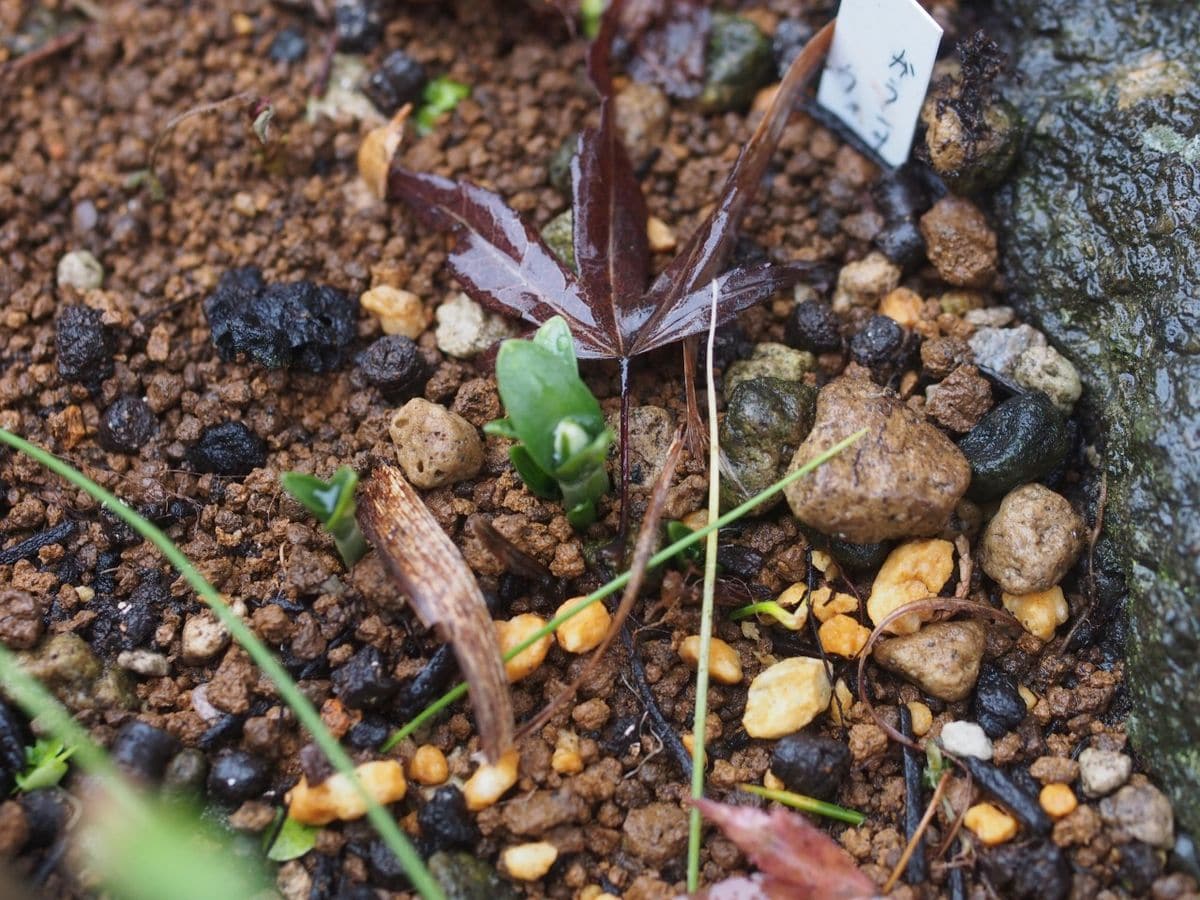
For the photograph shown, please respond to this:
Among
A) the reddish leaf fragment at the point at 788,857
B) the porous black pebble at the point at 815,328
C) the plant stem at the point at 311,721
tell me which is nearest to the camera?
the plant stem at the point at 311,721

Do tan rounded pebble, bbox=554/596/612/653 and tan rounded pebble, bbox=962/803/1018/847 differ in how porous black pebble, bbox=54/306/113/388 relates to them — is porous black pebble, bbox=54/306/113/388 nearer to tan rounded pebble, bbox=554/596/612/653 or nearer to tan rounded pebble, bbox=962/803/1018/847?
tan rounded pebble, bbox=554/596/612/653

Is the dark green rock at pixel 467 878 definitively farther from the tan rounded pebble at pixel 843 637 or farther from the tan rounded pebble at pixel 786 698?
the tan rounded pebble at pixel 843 637

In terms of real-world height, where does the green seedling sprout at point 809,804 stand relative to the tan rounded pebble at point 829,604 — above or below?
below

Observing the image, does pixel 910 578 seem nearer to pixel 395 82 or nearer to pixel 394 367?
pixel 394 367

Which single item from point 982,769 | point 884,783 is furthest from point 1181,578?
point 884,783

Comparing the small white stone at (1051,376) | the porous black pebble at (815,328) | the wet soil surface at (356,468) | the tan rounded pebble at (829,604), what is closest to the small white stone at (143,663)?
the wet soil surface at (356,468)

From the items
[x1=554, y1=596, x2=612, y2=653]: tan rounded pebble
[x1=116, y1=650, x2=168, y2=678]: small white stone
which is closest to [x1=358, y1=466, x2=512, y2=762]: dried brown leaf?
[x1=554, y1=596, x2=612, y2=653]: tan rounded pebble
